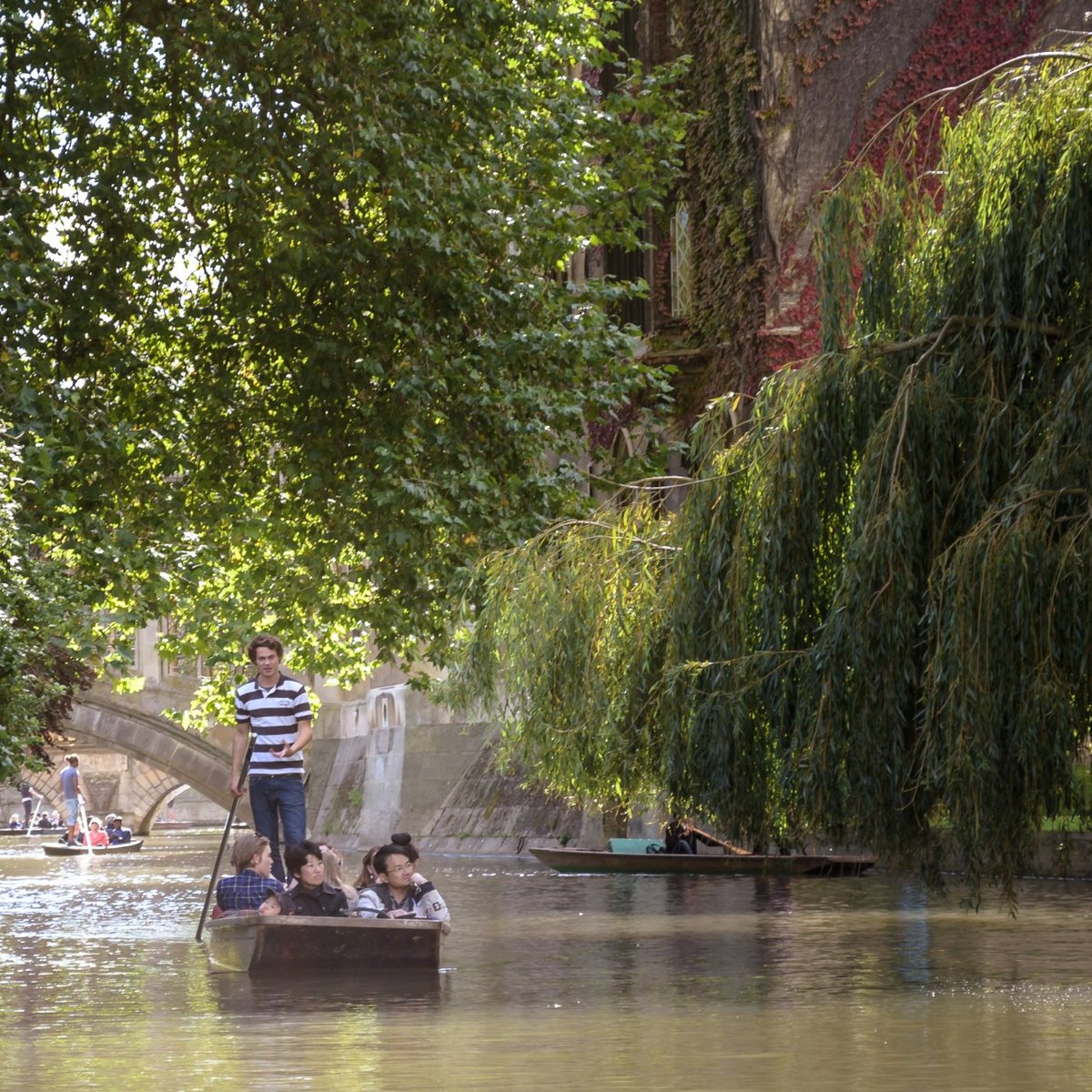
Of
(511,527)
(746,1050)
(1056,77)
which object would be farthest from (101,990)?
(511,527)

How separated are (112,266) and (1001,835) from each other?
42.3 ft

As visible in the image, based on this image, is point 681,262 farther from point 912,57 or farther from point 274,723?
point 274,723

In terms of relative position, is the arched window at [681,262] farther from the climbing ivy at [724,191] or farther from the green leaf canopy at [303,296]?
the green leaf canopy at [303,296]

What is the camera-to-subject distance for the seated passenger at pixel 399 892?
1159 cm

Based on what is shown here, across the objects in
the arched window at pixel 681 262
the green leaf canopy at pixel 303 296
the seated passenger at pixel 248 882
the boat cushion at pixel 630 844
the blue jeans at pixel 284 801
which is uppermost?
the arched window at pixel 681 262

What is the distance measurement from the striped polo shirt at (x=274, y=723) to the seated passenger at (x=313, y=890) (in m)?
1.86

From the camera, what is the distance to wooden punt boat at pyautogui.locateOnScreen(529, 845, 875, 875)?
2323 centimetres

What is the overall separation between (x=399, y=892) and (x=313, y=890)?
44 centimetres

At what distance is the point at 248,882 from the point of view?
11930 mm

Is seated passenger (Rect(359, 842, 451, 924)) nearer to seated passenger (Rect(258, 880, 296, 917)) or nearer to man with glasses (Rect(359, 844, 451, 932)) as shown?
man with glasses (Rect(359, 844, 451, 932))

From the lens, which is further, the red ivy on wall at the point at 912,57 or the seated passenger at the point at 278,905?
the red ivy on wall at the point at 912,57

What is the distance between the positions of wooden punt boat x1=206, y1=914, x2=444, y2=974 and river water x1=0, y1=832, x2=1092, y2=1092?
0.18 metres

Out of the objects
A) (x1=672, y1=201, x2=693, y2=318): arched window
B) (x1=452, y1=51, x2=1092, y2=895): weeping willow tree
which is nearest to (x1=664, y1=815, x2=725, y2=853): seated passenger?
(x1=672, y1=201, x2=693, y2=318): arched window

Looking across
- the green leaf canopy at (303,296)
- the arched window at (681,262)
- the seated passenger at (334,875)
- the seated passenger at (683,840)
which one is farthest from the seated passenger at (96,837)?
the seated passenger at (334,875)
